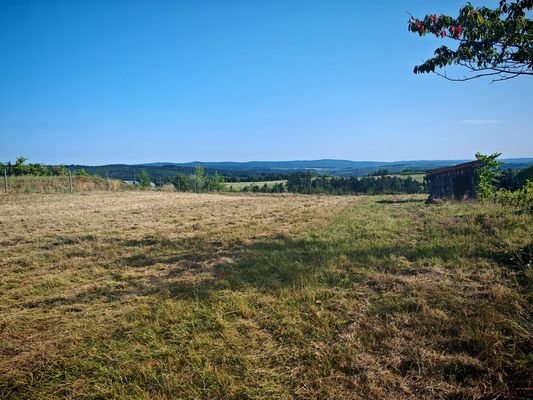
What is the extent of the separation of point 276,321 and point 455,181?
18.1 metres

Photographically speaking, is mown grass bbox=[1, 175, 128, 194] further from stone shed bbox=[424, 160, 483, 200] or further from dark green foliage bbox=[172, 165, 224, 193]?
stone shed bbox=[424, 160, 483, 200]

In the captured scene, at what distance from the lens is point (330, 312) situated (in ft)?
12.4

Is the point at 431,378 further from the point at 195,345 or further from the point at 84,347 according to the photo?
the point at 84,347

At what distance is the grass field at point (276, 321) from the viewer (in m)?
2.59

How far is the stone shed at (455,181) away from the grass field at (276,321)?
11.1 metres

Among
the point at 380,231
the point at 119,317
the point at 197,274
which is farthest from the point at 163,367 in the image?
the point at 380,231

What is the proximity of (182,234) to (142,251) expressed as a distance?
7.13ft

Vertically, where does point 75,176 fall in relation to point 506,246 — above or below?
above

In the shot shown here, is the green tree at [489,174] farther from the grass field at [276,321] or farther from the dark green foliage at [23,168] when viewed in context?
the dark green foliage at [23,168]

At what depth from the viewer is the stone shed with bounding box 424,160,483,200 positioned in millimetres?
16641

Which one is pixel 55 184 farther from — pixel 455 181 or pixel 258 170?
pixel 258 170

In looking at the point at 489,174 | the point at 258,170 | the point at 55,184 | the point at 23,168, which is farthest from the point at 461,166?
the point at 258,170

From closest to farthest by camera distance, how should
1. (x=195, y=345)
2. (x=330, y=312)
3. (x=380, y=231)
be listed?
(x=195, y=345), (x=330, y=312), (x=380, y=231)

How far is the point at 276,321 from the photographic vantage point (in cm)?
361
